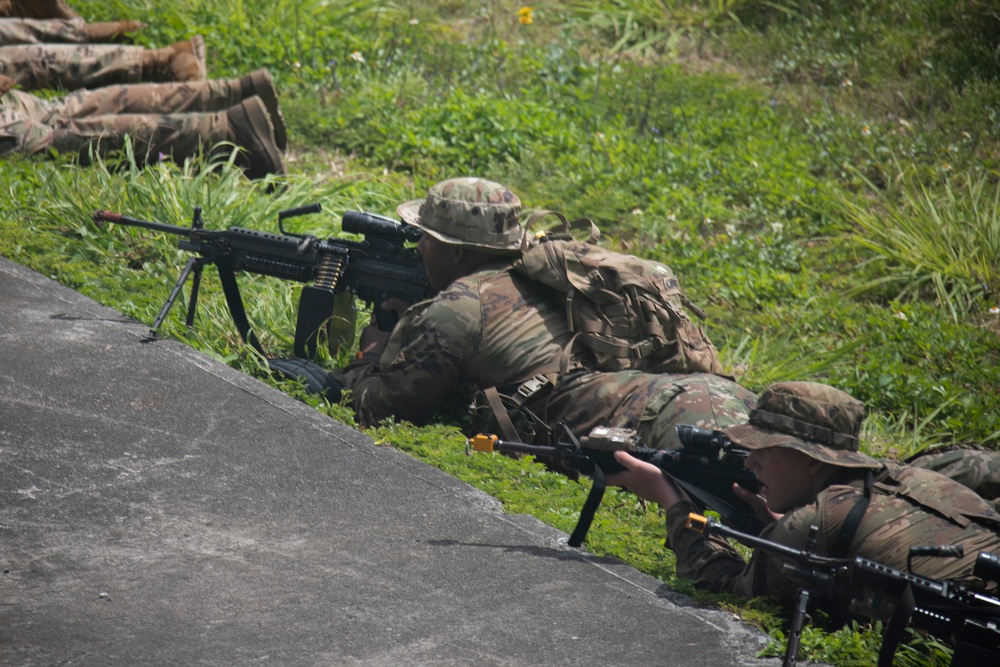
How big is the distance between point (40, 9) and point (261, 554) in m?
6.63

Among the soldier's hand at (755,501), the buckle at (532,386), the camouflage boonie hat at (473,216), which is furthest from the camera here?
the camouflage boonie hat at (473,216)

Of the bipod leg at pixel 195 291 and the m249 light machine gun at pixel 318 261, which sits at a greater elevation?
the m249 light machine gun at pixel 318 261

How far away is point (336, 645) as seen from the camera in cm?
323

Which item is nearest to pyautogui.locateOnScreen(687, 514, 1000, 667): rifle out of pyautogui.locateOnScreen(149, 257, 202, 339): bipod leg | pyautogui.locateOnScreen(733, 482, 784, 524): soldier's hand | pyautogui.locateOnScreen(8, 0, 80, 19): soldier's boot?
pyautogui.locateOnScreen(733, 482, 784, 524): soldier's hand

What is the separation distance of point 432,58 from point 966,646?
8447mm

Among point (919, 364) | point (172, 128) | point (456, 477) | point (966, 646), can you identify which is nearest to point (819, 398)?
point (966, 646)

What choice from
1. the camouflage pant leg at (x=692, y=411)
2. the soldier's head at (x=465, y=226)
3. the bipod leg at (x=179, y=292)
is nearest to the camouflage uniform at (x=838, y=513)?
the camouflage pant leg at (x=692, y=411)

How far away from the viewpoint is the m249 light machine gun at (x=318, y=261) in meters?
5.45

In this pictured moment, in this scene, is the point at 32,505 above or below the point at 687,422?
below

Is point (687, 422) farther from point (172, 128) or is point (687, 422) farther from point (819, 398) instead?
point (172, 128)

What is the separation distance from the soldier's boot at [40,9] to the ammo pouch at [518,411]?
5.83 metres

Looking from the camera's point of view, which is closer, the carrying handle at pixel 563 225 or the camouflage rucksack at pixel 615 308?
the camouflage rucksack at pixel 615 308

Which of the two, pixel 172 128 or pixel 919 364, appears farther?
pixel 172 128

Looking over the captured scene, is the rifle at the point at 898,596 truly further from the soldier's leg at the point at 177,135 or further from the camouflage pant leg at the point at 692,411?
the soldier's leg at the point at 177,135
